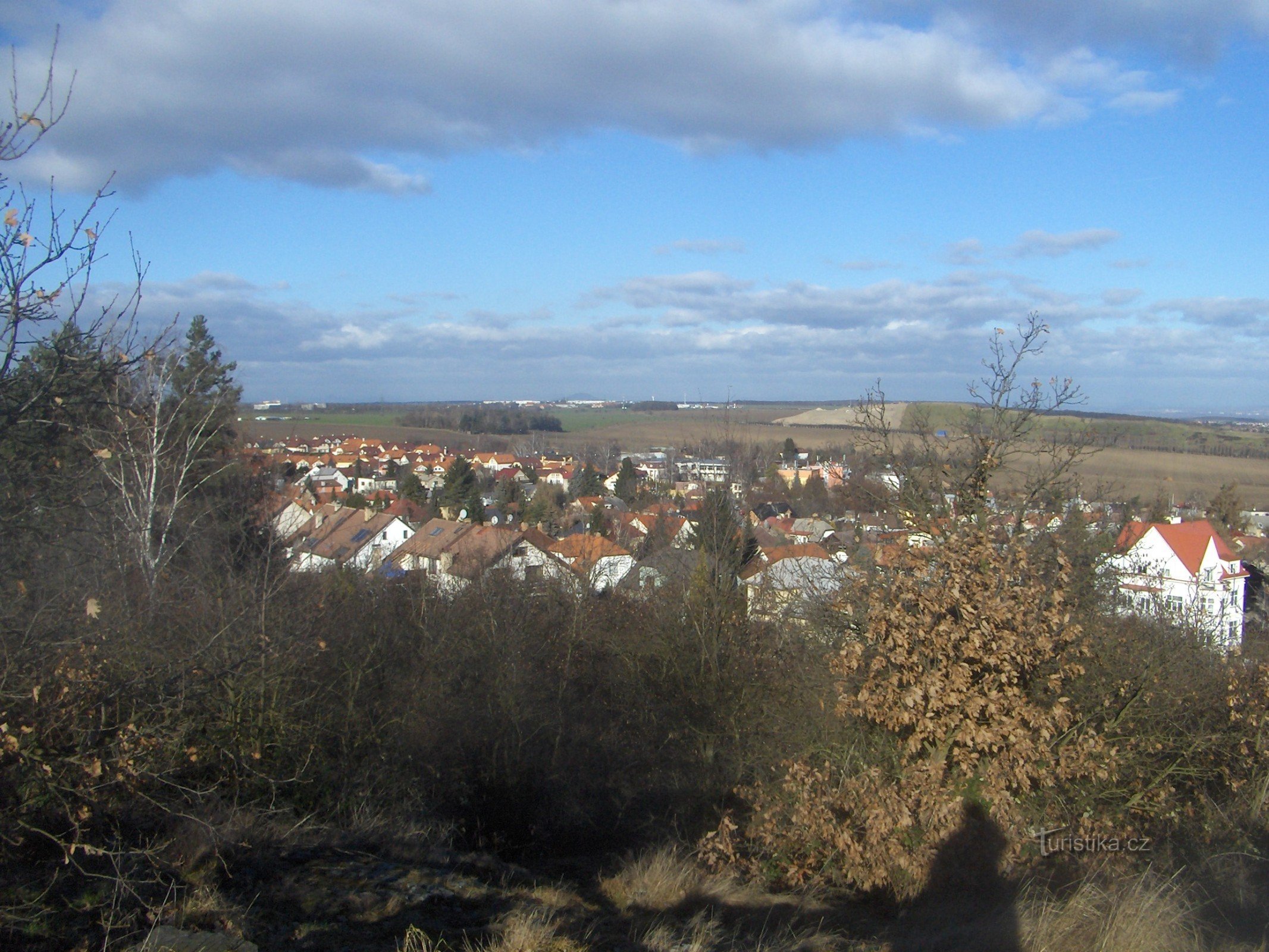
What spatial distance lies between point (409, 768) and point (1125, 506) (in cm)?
1383

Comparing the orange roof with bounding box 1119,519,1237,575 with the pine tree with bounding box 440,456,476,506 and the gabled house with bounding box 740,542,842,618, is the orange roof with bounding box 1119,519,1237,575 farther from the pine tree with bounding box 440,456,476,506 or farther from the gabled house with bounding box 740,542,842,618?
the pine tree with bounding box 440,456,476,506

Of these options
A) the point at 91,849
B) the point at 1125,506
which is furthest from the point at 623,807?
the point at 1125,506

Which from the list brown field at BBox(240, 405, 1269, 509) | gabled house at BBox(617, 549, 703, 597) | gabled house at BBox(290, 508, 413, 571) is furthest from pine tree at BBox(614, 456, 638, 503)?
gabled house at BBox(617, 549, 703, 597)

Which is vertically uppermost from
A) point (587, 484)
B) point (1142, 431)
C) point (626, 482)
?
point (1142, 431)

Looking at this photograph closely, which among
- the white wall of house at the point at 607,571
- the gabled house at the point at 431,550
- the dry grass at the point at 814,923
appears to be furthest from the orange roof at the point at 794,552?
the dry grass at the point at 814,923

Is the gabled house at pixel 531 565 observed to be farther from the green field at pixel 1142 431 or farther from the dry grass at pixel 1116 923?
the dry grass at pixel 1116 923

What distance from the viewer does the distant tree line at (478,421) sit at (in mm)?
103750

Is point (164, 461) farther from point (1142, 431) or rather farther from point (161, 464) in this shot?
point (1142, 431)

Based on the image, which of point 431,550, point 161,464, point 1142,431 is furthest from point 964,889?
point 1142,431

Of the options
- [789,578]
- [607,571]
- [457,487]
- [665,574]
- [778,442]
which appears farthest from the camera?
[778,442]

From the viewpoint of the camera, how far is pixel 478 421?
345ft

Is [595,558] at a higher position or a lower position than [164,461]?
lower

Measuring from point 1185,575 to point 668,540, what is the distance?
1763 centimetres

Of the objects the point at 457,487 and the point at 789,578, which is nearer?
the point at 789,578
